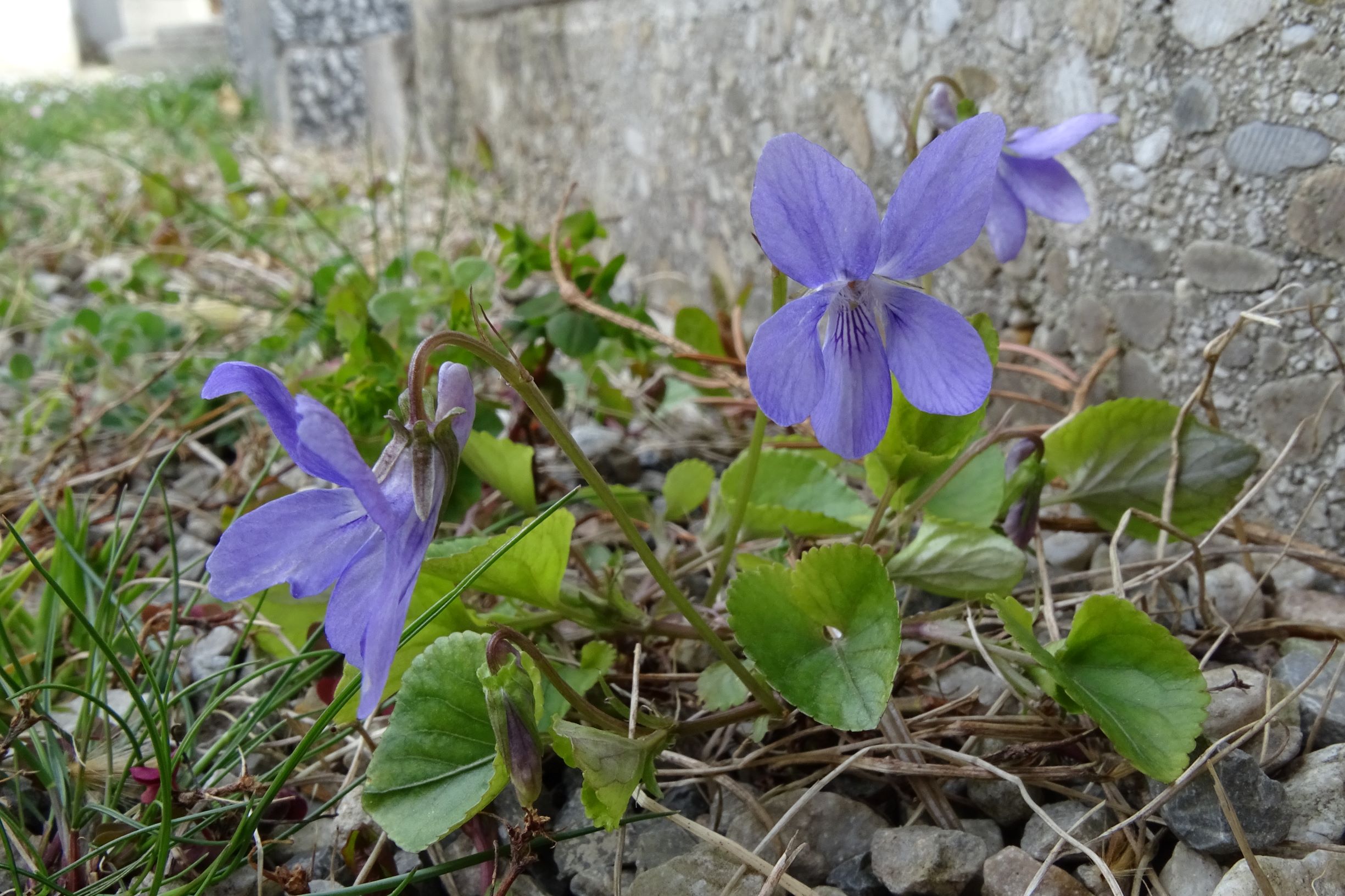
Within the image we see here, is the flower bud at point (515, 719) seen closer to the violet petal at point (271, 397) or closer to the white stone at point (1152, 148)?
the violet petal at point (271, 397)

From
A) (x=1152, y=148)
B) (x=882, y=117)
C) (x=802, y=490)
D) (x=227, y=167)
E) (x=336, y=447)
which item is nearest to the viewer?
(x=336, y=447)

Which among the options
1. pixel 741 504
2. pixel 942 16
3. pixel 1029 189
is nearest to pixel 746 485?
pixel 741 504

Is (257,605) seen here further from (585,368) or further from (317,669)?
(585,368)

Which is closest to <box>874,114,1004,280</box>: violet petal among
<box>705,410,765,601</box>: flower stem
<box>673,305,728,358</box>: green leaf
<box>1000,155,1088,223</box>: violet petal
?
<box>705,410,765,601</box>: flower stem

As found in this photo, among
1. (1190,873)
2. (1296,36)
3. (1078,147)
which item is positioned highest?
(1296,36)

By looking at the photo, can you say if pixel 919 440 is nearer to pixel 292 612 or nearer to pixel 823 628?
pixel 823 628

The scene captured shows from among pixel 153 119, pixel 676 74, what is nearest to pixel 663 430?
pixel 676 74

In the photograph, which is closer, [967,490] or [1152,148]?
[967,490]
